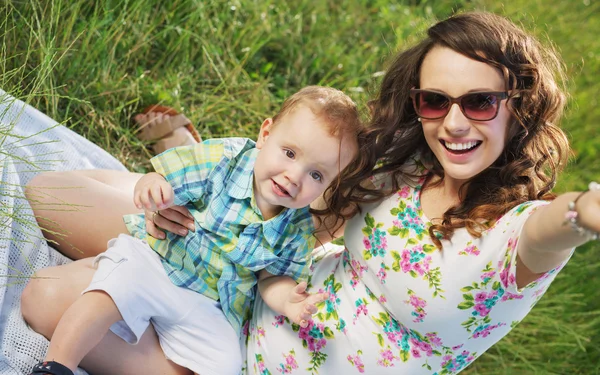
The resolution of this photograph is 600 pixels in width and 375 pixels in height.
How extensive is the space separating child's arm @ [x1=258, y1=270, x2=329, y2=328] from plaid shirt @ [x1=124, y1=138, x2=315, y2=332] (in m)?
0.03

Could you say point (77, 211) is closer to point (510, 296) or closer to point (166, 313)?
point (166, 313)

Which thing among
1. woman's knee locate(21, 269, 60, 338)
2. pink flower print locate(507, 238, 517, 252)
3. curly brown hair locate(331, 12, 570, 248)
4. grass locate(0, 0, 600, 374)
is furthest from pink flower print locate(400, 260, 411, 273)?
woman's knee locate(21, 269, 60, 338)

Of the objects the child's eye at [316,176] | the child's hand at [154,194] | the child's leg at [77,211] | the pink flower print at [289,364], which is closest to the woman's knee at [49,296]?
the child's leg at [77,211]

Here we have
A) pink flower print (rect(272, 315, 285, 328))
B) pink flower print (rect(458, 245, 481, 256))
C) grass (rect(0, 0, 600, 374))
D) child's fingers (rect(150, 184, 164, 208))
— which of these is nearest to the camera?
pink flower print (rect(458, 245, 481, 256))

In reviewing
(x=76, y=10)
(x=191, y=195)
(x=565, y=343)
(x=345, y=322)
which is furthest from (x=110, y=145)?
(x=565, y=343)

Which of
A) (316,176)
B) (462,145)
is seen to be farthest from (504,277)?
(316,176)

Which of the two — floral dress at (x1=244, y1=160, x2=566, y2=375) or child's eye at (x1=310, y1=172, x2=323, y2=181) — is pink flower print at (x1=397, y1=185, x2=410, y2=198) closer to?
floral dress at (x1=244, y1=160, x2=566, y2=375)

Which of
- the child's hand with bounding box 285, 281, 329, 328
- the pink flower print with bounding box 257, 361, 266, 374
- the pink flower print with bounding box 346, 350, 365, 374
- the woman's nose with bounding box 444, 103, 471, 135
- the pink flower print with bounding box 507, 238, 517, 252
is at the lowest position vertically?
the pink flower print with bounding box 257, 361, 266, 374

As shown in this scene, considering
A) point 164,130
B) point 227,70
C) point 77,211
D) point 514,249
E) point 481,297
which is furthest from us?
point 227,70

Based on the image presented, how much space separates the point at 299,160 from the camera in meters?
2.03

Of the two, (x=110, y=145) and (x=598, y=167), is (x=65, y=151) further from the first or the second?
(x=598, y=167)

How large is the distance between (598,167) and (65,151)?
3.51 m

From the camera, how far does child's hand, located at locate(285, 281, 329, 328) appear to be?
76.5 inches

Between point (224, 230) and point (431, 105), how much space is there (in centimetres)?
72
